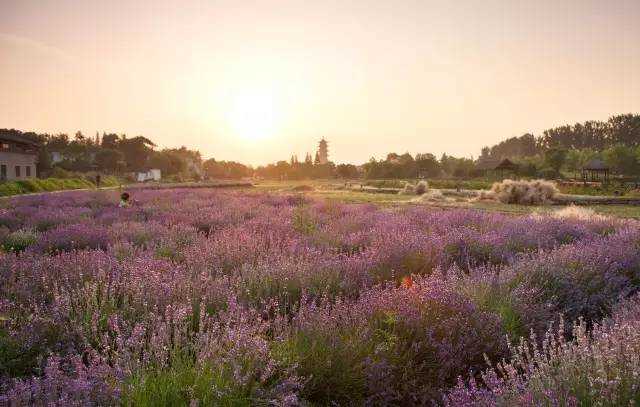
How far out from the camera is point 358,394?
266 centimetres

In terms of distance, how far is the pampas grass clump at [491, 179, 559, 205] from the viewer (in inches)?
840

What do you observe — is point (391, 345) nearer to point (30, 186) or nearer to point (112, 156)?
point (30, 186)

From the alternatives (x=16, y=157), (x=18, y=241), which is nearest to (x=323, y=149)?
(x=16, y=157)

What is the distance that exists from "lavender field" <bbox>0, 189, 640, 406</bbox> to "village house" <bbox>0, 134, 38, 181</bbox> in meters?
45.8

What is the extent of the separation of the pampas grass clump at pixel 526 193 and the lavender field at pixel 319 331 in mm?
16674

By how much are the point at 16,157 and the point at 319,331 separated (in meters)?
53.3

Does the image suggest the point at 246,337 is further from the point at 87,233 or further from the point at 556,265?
the point at 87,233

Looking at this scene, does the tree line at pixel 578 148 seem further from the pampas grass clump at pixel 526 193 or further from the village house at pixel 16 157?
the village house at pixel 16 157

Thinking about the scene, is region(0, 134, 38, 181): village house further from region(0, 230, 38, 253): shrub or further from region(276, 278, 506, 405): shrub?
region(276, 278, 506, 405): shrub

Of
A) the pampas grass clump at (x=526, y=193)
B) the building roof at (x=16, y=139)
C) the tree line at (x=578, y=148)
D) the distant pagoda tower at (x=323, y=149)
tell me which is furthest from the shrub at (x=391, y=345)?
the distant pagoda tower at (x=323, y=149)

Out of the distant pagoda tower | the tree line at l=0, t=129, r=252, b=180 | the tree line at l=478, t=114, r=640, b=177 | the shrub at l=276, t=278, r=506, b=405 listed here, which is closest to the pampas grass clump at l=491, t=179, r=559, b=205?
the shrub at l=276, t=278, r=506, b=405

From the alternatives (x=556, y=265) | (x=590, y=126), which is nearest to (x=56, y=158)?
(x=556, y=265)

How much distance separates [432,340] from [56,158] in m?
96.4

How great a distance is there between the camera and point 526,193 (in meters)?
21.7
